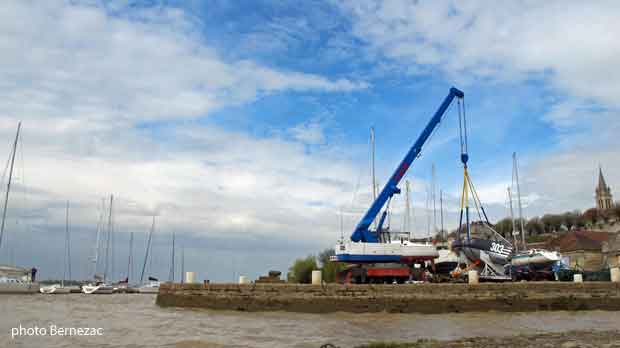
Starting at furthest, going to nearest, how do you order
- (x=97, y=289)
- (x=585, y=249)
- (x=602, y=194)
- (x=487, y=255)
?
(x=602, y=194), (x=97, y=289), (x=585, y=249), (x=487, y=255)

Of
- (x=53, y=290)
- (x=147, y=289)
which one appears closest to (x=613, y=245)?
(x=147, y=289)

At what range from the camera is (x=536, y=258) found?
3409cm

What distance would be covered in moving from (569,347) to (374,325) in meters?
8.89

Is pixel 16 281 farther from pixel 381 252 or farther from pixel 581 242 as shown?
pixel 581 242

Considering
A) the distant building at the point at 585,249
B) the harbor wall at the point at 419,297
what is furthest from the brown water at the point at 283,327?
the distant building at the point at 585,249

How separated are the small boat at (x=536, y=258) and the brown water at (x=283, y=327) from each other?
8.99 meters

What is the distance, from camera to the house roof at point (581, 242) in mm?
64000

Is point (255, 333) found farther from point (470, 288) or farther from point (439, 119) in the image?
point (439, 119)

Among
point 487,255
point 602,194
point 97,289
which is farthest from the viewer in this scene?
point 602,194

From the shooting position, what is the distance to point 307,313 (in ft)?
78.1

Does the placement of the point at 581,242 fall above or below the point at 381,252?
above

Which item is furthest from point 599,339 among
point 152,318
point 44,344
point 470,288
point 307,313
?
point 152,318

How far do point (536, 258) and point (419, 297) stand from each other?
14557 mm

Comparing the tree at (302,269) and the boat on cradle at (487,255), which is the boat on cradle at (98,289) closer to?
the tree at (302,269)
